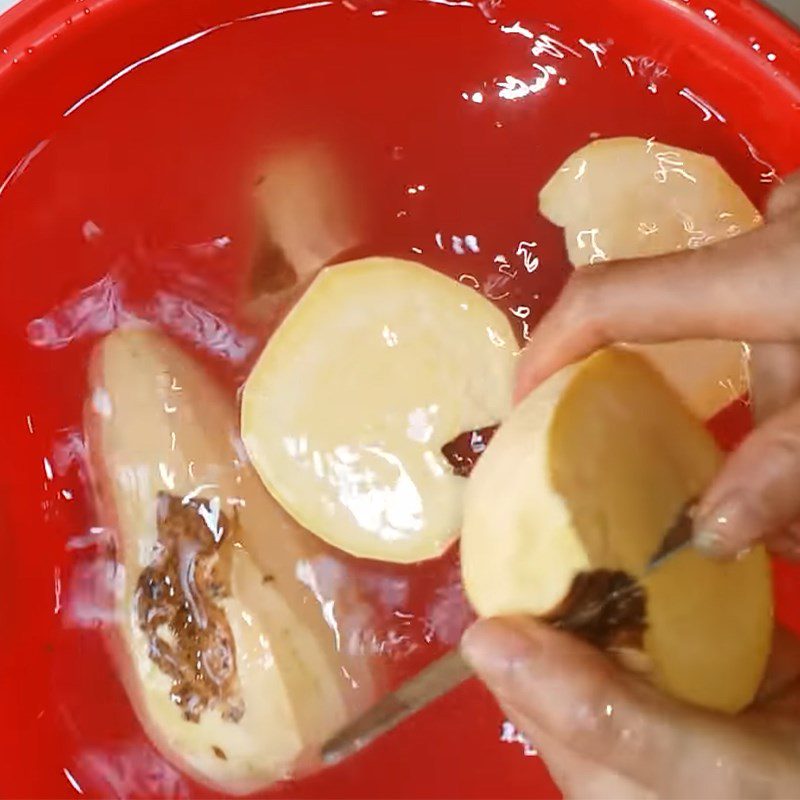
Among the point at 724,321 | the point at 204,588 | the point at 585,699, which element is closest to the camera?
the point at 585,699

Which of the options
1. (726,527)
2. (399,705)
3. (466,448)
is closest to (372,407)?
(466,448)

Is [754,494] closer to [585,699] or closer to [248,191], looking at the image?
[585,699]

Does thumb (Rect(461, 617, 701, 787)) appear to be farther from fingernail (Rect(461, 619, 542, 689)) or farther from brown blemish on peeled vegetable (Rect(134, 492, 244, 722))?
brown blemish on peeled vegetable (Rect(134, 492, 244, 722))

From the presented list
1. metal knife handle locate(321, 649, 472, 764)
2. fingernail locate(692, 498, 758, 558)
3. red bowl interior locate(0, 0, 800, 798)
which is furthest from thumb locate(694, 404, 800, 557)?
red bowl interior locate(0, 0, 800, 798)

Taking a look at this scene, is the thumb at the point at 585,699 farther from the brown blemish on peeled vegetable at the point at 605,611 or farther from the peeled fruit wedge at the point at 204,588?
the peeled fruit wedge at the point at 204,588

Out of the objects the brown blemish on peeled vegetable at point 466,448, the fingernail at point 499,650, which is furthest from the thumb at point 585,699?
the brown blemish on peeled vegetable at point 466,448

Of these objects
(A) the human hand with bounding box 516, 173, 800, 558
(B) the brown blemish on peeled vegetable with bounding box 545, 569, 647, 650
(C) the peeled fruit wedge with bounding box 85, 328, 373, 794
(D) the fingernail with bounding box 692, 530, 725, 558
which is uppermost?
(A) the human hand with bounding box 516, 173, 800, 558
